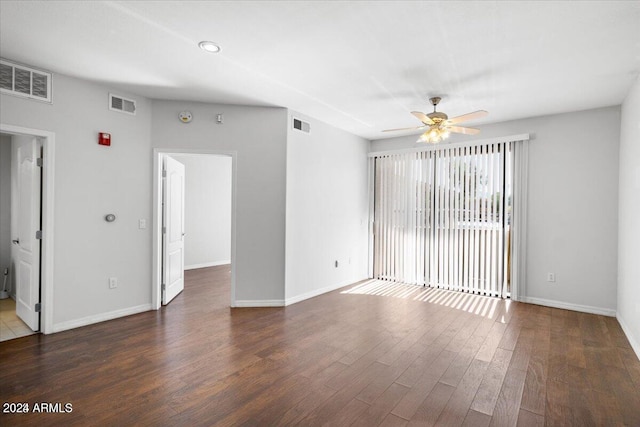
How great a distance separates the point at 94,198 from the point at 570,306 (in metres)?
6.43

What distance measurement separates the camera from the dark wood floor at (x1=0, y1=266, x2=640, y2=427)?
2.19m

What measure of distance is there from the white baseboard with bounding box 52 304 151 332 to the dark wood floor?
0.12 metres

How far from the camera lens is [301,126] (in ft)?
16.1

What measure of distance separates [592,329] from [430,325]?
1.88 m

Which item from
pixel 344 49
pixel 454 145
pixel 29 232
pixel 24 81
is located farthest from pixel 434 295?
pixel 24 81

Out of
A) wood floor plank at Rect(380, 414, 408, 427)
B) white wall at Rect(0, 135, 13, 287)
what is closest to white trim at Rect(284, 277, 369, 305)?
wood floor plank at Rect(380, 414, 408, 427)

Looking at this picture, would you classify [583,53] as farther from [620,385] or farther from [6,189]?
[6,189]

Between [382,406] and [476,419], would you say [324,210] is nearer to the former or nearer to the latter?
[382,406]

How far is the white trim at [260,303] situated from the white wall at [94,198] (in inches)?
48.1

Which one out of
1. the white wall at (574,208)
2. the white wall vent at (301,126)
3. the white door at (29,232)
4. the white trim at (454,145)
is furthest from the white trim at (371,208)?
the white door at (29,232)

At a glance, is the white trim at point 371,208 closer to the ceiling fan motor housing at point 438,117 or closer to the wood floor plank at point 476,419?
the ceiling fan motor housing at point 438,117

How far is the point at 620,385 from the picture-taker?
2.59 m

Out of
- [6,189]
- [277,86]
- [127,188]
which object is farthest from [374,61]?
[6,189]

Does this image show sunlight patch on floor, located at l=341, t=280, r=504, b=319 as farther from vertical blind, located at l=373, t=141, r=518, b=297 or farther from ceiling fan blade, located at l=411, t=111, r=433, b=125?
ceiling fan blade, located at l=411, t=111, r=433, b=125
